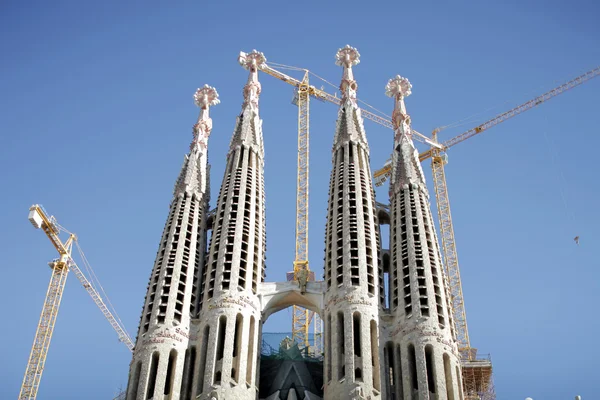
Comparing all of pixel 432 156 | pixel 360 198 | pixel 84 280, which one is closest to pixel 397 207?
pixel 360 198

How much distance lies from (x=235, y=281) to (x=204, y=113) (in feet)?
70.7

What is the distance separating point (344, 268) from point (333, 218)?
5.84 metres

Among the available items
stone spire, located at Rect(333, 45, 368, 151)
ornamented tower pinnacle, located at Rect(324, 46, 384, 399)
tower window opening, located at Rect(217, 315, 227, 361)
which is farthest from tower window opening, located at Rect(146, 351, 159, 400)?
stone spire, located at Rect(333, 45, 368, 151)

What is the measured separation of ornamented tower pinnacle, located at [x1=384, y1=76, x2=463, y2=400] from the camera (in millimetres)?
49406

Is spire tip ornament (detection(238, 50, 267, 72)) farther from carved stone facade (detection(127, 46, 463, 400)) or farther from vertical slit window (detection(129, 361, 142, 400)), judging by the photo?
vertical slit window (detection(129, 361, 142, 400))

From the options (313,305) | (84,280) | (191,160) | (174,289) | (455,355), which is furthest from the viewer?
(84,280)

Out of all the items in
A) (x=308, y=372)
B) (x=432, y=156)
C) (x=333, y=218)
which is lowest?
(x=308, y=372)

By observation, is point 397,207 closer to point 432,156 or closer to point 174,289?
point 174,289

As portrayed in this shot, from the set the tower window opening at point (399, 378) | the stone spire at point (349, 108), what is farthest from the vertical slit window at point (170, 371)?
the stone spire at point (349, 108)

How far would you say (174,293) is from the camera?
5469cm

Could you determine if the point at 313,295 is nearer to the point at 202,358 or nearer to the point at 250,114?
the point at 202,358

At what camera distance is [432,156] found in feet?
289

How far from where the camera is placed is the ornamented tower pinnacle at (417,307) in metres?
49.4

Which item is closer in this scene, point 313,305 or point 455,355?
point 455,355
